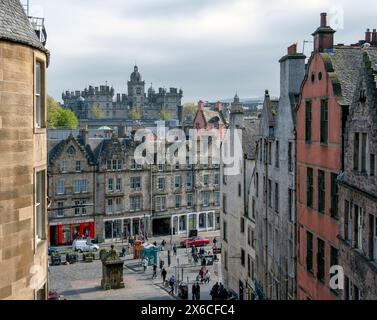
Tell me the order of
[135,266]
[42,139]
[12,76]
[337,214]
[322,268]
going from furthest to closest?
1. [135,266]
2. [322,268]
3. [337,214]
4. [42,139]
5. [12,76]

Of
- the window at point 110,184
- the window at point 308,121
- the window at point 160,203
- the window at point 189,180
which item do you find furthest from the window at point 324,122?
the window at point 189,180

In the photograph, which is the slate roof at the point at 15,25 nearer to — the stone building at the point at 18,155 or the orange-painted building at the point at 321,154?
the stone building at the point at 18,155

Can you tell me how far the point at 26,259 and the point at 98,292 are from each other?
2987cm

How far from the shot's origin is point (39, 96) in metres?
13.9

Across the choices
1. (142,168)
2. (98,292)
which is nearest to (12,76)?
(98,292)

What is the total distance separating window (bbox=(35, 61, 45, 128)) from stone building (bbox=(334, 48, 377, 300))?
30.3 feet

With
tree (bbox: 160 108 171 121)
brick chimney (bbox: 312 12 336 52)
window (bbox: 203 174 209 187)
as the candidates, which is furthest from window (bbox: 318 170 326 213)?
tree (bbox: 160 108 171 121)

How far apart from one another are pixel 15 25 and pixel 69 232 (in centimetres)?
5743

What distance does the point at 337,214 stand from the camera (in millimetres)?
20812

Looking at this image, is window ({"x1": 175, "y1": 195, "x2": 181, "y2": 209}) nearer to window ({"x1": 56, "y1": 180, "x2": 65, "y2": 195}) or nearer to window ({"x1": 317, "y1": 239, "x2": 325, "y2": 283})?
window ({"x1": 56, "y1": 180, "x2": 65, "y2": 195})

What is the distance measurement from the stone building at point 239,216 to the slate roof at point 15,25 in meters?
25.9

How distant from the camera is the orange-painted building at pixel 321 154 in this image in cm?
2119

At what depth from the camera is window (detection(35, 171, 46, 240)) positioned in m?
13.8

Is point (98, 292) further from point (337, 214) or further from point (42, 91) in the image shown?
point (42, 91)
